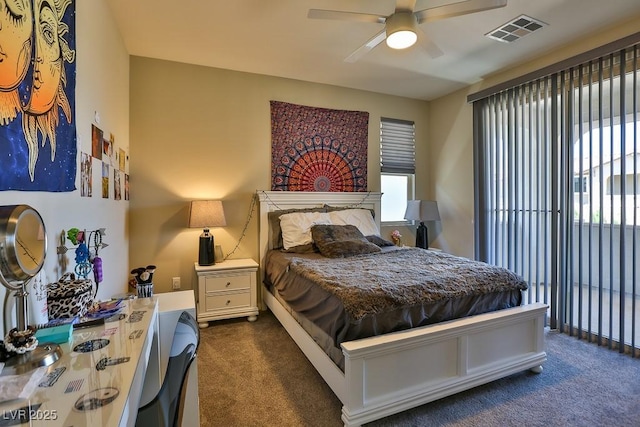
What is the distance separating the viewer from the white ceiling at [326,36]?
7.70 feet

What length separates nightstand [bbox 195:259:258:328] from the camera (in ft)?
9.90

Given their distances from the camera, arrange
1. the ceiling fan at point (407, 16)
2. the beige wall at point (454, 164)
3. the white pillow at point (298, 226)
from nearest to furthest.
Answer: the ceiling fan at point (407, 16), the white pillow at point (298, 226), the beige wall at point (454, 164)

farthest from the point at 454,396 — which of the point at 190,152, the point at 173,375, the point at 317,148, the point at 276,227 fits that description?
the point at 190,152

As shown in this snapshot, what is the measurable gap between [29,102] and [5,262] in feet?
1.89

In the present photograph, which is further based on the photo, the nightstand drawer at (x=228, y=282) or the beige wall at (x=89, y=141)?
the nightstand drawer at (x=228, y=282)

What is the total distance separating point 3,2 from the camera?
95 centimetres

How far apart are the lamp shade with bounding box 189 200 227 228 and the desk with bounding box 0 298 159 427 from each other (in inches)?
71.2

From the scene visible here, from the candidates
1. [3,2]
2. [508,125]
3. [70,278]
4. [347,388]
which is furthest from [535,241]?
[3,2]

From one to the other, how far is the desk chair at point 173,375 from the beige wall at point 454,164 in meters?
3.71

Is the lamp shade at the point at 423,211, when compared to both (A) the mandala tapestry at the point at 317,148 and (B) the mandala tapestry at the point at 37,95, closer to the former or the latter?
(A) the mandala tapestry at the point at 317,148

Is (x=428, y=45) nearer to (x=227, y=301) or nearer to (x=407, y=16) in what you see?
(x=407, y=16)

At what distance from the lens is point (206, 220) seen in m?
3.03

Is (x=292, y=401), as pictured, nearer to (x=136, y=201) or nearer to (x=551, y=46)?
(x=136, y=201)

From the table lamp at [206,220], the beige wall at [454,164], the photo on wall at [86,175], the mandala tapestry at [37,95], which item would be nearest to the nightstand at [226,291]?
the table lamp at [206,220]
